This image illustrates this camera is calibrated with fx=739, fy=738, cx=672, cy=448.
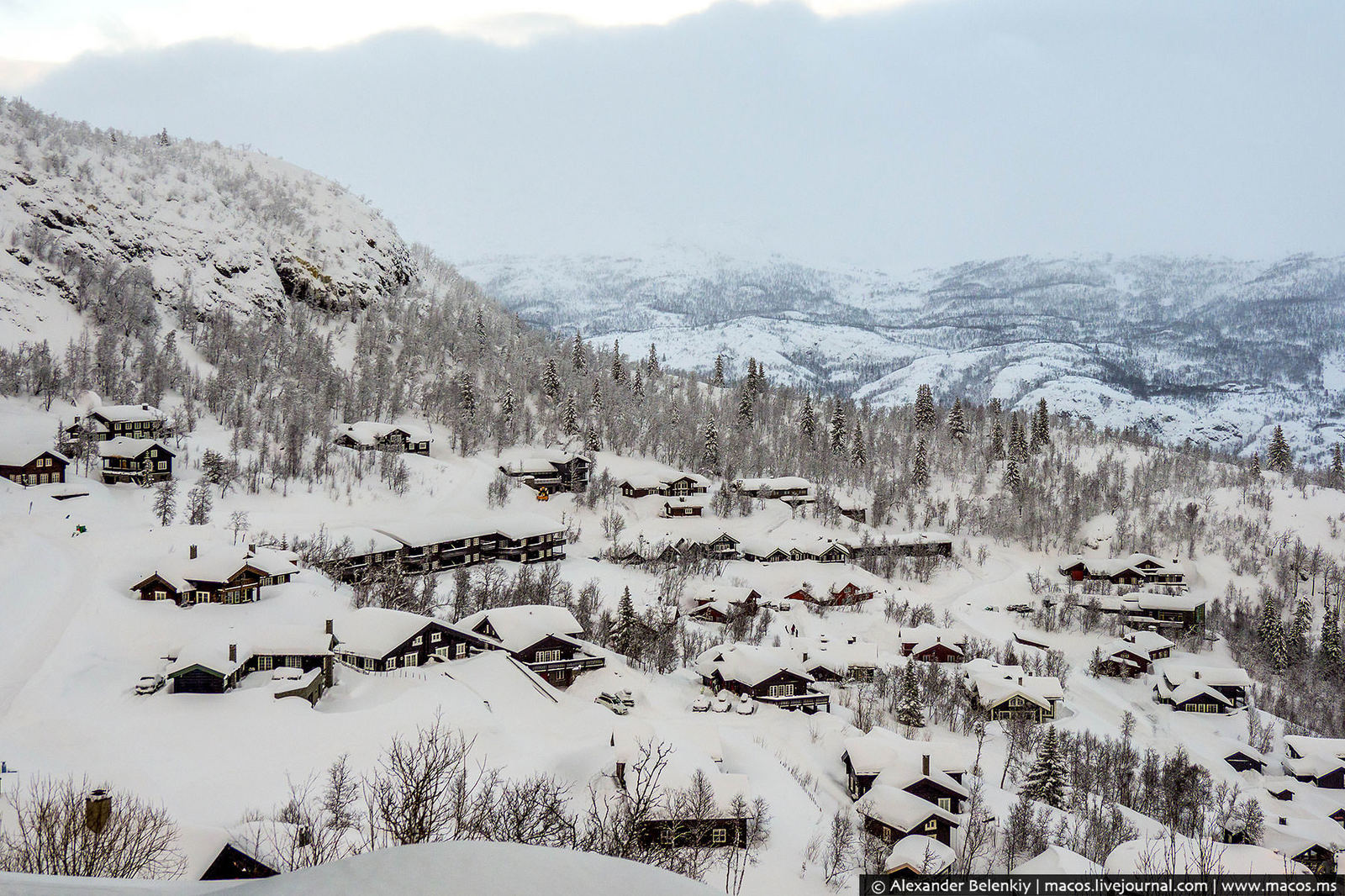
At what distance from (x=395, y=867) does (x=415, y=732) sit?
2840 centimetres

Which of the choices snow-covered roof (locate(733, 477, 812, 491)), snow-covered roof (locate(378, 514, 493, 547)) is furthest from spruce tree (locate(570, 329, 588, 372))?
snow-covered roof (locate(378, 514, 493, 547))

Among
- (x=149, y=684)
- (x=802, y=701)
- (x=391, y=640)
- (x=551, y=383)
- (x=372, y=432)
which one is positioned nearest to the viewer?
(x=149, y=684)

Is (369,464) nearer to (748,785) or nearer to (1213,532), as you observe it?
(748,785)

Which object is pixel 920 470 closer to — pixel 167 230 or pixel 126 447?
pixel 126 447

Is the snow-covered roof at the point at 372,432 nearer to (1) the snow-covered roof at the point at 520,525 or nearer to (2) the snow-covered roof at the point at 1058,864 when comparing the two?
(1) the snow-covered roof at the point at 520,525

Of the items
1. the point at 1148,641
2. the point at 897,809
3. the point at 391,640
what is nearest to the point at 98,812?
the point at 391,640

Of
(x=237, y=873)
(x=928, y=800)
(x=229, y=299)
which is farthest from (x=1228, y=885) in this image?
(x=229, y=299)

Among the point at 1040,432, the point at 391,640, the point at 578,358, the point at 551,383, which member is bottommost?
the point at 391,640

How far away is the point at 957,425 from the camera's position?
128875 mm

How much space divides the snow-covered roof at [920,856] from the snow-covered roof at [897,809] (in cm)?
243

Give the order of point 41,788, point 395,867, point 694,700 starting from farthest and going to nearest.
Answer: point 694,700 < point 41,788 < point 395,867

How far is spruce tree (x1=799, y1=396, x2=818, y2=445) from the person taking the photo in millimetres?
121688

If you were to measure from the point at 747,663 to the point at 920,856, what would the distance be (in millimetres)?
20226

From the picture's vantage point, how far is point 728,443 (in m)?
117
